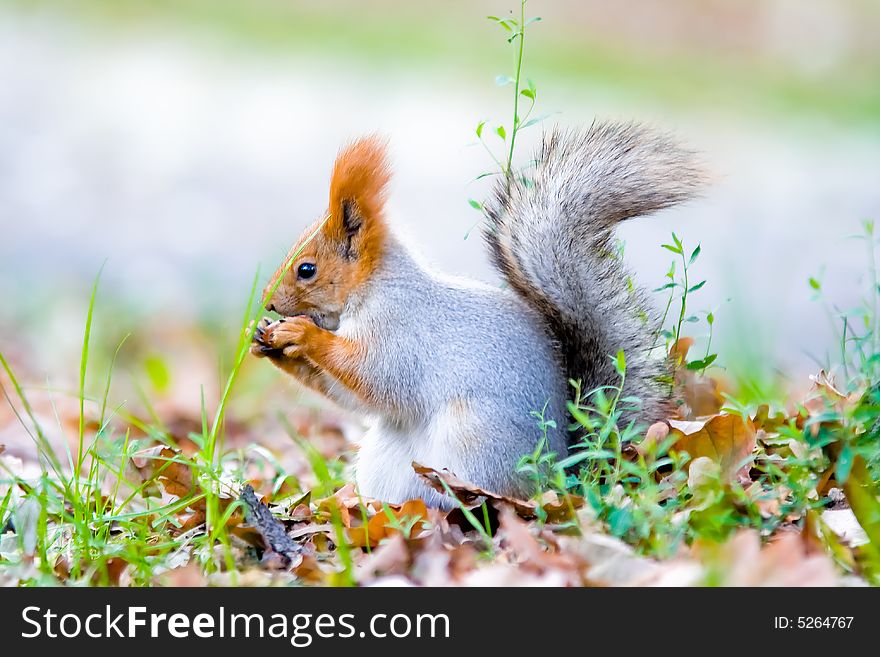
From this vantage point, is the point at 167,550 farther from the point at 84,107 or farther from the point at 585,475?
the point at 84,107

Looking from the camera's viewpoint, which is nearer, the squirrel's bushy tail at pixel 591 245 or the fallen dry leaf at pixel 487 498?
the fallen dry leaf at pixel 487 498

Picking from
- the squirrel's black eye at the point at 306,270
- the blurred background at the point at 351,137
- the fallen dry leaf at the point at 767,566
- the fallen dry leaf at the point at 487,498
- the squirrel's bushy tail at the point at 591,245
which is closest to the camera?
the fallen dry leaf at the point at 767,566

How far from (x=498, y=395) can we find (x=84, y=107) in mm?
5637

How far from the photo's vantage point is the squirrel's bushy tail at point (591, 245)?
1953 millimetres

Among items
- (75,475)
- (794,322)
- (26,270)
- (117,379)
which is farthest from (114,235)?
(75,475)

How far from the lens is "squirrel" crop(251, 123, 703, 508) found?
77.2 inches

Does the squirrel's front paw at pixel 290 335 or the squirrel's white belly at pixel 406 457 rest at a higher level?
the squirrel's front paw at pixel 290 335

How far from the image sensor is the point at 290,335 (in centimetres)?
208

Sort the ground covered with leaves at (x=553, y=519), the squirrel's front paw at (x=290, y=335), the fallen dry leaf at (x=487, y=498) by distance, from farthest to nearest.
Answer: the squirrel's front paw at (x=290, y=335) < the fallen dry leaf at (x=487, y=498) < the ground covered with leaves at (x=553, y=519)

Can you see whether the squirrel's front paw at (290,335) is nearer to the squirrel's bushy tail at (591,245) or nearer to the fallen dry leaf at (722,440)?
the squirrel's bushy tail at (591,245)

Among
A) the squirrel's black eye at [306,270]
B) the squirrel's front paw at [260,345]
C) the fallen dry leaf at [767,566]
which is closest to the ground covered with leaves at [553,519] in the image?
the fallen dry leaf at [767,566]

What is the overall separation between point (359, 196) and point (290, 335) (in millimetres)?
309

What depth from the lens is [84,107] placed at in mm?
6930
